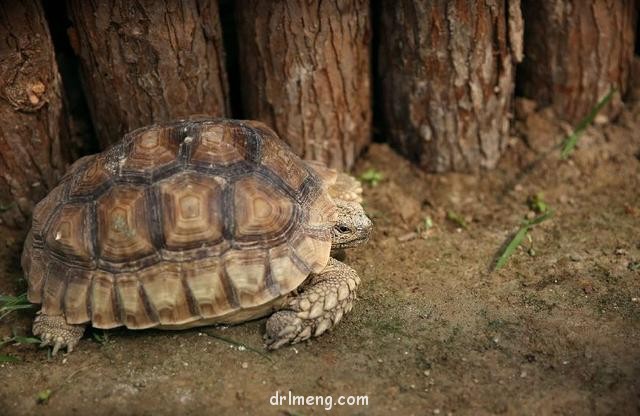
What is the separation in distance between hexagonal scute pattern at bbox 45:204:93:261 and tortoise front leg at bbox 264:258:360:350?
892 mm

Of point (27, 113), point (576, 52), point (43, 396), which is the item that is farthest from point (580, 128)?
point (43, 396)

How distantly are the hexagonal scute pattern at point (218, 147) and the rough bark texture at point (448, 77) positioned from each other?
1161mm

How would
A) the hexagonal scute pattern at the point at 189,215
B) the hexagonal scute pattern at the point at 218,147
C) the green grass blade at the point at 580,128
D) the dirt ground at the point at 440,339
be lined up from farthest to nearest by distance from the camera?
the green grass blade at the point at 580,128, the hexagonal scute pattern at the point at 218,147, the hexagonal scute pattern at the point at 189,215, the dirt ground at the point at 440,339

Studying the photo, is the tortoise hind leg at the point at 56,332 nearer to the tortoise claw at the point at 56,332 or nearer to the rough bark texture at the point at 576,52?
the tortoise claw at the point at 56,332

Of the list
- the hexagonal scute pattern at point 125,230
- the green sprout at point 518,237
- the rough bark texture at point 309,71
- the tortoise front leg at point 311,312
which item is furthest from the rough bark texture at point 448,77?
the hexagonal scute pattern at point 125,230

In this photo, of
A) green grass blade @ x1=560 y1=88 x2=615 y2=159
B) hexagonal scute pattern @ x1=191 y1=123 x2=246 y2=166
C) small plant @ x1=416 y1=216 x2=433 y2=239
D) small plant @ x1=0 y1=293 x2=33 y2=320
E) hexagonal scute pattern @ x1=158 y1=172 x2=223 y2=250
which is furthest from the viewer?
green grass blade @ x1=560 y1=88 x2=615 y2=159

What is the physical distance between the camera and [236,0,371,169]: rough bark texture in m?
3.69

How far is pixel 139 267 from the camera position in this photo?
3152mm

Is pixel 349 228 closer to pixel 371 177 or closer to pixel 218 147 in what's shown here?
pixel 218 147

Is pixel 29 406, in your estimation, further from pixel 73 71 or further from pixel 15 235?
pixel 73 71

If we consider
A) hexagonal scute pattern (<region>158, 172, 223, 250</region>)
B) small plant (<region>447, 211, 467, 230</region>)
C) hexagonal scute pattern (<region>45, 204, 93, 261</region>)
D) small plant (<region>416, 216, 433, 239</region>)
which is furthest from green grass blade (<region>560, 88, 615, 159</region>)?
hexagonal scute pattern (<region>45, 204, 93, 261</region>)

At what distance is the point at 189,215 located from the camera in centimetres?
314

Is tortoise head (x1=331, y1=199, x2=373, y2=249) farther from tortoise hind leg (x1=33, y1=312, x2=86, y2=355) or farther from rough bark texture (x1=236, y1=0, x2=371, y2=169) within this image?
tortoise hind leg (x1=33, y1=312, x2=86, y2=355)

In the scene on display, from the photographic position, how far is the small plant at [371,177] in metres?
4.25
